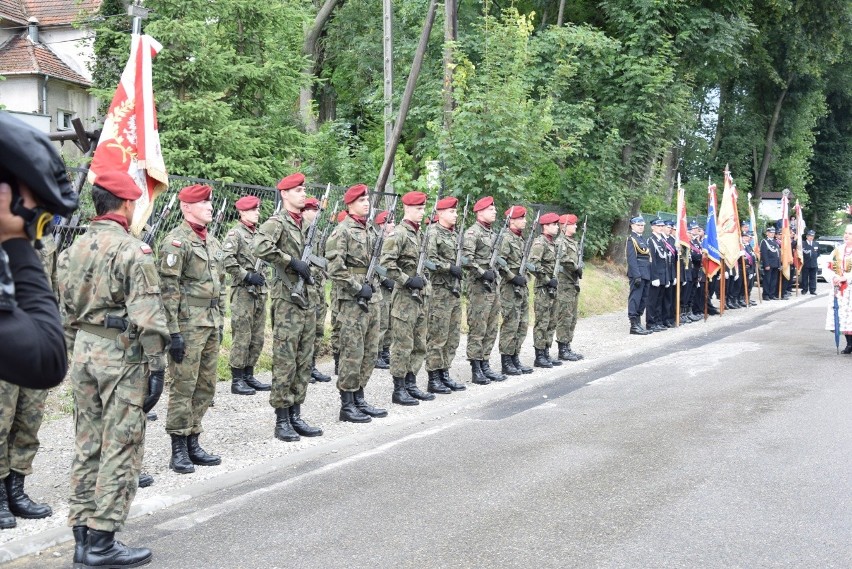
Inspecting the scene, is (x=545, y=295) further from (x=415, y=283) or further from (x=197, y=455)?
(x=197, y=455)

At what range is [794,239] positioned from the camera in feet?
94.6

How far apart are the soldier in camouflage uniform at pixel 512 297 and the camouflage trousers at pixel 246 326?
2.92 meters

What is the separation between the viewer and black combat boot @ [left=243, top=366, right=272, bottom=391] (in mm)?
10258

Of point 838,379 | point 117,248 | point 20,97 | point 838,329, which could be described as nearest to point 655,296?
point 838,329

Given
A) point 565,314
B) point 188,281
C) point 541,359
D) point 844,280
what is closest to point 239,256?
point 188,281

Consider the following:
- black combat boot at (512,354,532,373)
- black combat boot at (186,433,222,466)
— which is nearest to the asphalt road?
black combat boot at (186,433,222,466)

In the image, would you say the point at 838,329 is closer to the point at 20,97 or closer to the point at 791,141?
the point at 20,97

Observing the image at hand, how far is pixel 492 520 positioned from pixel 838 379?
23.3 feet

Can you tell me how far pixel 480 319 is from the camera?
10758 mm

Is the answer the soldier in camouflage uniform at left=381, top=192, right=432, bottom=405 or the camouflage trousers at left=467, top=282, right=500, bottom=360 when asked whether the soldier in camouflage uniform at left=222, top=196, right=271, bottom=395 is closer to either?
the soldier in camouflage uniform at left=381, top=192, right=432, bottom=405

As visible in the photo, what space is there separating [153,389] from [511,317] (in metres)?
6.81

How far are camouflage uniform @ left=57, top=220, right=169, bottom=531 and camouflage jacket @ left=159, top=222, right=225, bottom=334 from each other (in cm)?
179

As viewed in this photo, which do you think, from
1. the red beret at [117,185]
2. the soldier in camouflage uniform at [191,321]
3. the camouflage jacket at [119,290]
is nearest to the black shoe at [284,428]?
the soldier in camouflage uniform at [191,321]

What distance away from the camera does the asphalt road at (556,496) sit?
496 cm
